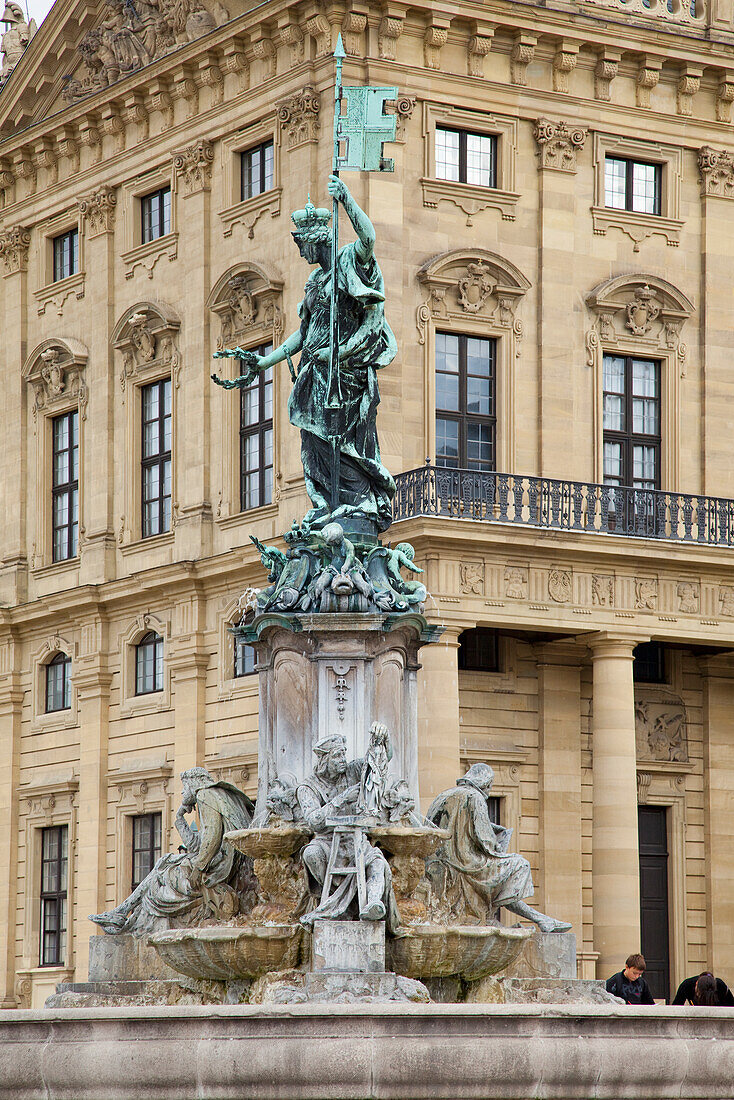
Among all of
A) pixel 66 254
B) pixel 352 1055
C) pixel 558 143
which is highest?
pixel 558 143

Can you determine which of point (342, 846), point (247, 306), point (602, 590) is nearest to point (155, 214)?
point (247, 306)

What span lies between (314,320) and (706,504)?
809 inches

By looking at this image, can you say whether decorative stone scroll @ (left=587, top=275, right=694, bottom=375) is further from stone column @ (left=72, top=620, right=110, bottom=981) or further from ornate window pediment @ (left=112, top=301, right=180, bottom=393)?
stone column @ (left=72, top=620, right=110, bottom=981)

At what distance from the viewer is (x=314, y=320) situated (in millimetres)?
19312

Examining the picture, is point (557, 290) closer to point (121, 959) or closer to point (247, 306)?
point (247, 306)

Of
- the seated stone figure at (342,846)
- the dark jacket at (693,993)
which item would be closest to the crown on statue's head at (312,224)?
the seated stone figure at (342,846)

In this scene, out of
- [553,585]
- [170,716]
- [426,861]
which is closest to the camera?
[426,861]

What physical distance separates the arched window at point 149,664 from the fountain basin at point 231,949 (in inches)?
987

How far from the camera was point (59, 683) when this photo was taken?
149ft

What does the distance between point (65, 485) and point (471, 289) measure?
1133cm

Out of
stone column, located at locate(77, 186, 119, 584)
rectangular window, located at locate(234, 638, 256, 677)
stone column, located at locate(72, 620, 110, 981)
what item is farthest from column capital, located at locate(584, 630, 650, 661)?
stone column, located at locate(77, 186, 119, 584)

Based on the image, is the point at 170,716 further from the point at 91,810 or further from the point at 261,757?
the point at 261,757

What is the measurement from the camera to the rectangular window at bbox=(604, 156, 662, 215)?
40.5m

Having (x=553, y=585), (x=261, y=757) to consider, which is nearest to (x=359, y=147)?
(x=261, y=757)
